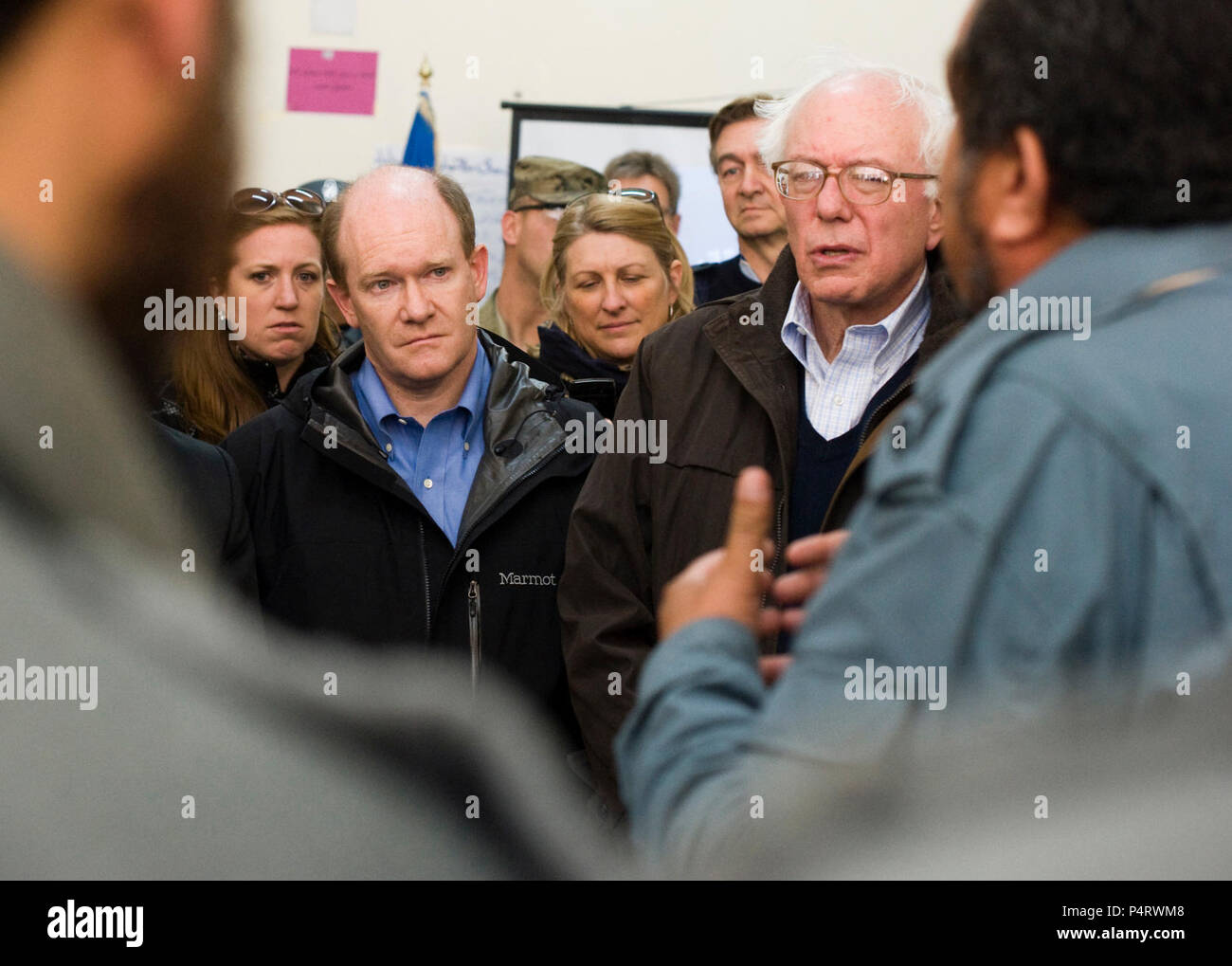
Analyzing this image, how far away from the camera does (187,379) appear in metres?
2.17

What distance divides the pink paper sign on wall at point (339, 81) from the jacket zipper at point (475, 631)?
9.91ft

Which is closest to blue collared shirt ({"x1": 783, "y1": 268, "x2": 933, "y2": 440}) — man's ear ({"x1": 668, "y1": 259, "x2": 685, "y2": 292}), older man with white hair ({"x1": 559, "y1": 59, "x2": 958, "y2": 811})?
older man with white hair ({"x1": 559, "y1": 59, "x2": 958, "y2": 811})

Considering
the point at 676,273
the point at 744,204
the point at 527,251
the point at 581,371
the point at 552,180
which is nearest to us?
the point at 581,371

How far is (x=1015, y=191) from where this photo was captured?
0.87 meters

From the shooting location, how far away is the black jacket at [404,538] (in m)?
1.90

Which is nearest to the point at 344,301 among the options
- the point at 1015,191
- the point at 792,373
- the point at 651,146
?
the point at 792,373

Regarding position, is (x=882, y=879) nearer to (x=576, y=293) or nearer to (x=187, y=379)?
(x=187, y=379)

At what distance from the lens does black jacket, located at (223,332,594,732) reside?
1901 millimetres
